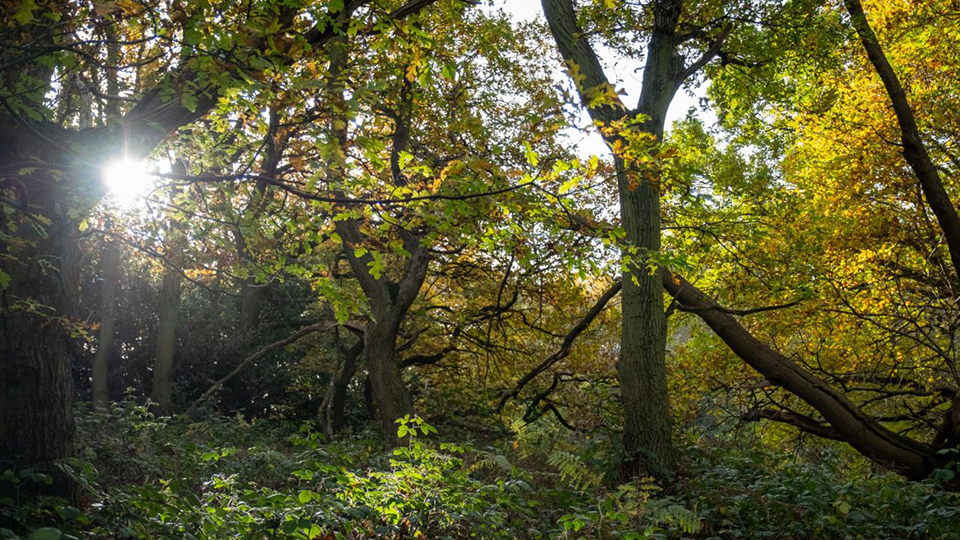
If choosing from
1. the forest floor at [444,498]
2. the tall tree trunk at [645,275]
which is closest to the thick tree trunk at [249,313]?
the forest floor at [444,498]

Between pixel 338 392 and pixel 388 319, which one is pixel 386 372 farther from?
pixel 338 392

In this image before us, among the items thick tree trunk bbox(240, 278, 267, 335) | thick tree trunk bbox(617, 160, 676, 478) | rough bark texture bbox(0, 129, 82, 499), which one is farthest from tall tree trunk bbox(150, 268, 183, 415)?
thick tree trunk bbox(617, 160, 676, 478)

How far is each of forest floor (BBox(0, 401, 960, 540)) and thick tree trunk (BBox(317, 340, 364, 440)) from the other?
3.05 meters

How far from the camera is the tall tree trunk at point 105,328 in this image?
46.2 ft

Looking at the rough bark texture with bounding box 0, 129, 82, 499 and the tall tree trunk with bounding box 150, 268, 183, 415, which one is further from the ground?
the tall tree trunk with bounding box 150, 268, 183, 415

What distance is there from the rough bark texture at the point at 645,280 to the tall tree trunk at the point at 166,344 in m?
10.2

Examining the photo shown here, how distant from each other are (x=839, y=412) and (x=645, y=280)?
2.51 m

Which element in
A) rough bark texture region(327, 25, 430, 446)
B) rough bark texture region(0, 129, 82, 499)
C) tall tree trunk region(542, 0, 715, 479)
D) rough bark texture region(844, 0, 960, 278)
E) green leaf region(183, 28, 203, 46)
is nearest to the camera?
green leaf region(183, 28, 203, 46)

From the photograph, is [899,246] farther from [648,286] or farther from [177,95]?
[177,95]

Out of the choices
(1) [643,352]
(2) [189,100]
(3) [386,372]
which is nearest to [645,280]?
(1) [643,352]

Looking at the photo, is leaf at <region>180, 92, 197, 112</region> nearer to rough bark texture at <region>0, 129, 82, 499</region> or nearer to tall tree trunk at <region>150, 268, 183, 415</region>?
rough bark texture at <region>0, 129, 82, 499</region>

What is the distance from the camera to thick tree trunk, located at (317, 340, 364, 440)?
12.5 meters

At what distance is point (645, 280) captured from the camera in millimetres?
7918

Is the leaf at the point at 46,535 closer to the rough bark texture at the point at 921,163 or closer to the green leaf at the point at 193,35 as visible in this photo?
the green leaf at the point at 193,35
